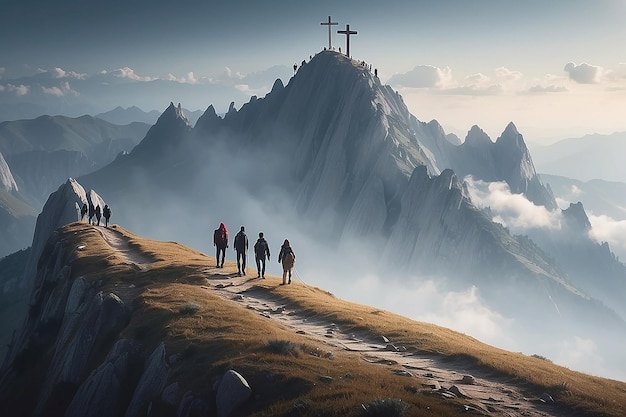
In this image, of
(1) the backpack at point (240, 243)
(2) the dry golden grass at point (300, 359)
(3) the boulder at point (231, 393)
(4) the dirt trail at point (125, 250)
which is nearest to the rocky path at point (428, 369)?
(2) the dry golden grass at point (300, 359)

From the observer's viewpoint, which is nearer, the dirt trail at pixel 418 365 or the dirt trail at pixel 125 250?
the dirt trail at pixel 418 365

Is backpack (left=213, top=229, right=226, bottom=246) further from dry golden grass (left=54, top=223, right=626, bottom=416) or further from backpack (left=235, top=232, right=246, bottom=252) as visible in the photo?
dry golden grass (left=54, top=223, right=626, bottom=416)

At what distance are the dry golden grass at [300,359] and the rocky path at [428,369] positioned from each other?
0.64 meters

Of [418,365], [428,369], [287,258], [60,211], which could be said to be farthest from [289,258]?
[60,211]

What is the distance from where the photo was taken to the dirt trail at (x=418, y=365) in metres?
20.3

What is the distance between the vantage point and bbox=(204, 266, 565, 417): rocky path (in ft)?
66.3

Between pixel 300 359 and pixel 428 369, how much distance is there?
605 cm

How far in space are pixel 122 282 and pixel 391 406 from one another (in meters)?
33.6

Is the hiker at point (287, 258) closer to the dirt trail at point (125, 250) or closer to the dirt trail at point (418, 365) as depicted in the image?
the dirt trail at point (418, 365)

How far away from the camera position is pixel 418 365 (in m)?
25.5

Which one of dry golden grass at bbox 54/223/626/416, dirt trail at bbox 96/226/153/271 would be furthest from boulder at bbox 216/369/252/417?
dirt trail at bbox 96/226/153/271

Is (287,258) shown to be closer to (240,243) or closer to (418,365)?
(240,243)

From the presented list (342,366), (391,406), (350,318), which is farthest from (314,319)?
(391,406)

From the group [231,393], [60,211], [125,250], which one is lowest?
[231,393]
